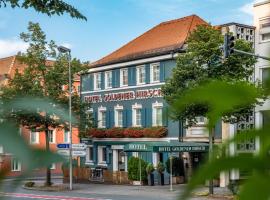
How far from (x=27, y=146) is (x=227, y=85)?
0.71ft

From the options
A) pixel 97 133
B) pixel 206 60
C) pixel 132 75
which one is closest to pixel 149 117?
pixel 132 75

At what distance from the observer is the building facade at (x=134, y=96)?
41.6 m

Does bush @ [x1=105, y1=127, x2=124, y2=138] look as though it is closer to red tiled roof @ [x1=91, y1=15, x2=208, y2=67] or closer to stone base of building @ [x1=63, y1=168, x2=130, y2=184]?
stone base of building @ [x1=63, y1=168, x2=130, y2=184]

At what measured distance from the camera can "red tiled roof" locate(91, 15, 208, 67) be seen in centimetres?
4256

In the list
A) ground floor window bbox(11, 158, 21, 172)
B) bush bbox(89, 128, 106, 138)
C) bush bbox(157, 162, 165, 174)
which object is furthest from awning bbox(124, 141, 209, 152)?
ground floor window bbox(11, 158, 21, 172)

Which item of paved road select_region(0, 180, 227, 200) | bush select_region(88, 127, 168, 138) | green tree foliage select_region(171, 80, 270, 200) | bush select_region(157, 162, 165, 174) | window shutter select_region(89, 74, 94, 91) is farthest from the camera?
window shutter select_region(89, 74, 94, 91)

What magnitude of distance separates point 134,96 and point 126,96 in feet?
3.44

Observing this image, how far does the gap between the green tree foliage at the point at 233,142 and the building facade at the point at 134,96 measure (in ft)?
124

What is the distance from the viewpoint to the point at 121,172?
41594 mm

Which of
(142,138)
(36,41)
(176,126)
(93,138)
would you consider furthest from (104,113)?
(36,41)

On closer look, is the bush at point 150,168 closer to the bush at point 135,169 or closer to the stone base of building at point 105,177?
the bush at point 135,169

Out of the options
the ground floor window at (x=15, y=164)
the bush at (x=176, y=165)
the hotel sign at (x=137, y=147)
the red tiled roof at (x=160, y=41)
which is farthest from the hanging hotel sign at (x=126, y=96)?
the ground floor window at (x=15, y=164)

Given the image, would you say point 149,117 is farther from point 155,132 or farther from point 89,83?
point 89,83

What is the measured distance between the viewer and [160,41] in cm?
4488
